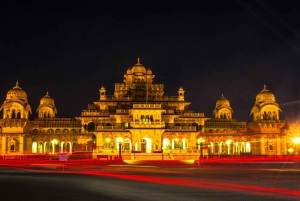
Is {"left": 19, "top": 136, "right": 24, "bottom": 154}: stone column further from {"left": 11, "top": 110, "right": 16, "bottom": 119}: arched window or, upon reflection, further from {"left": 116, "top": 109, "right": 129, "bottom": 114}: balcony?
{"left": 116, "top": 109, "right": 129, "bottom": 114}: balcony

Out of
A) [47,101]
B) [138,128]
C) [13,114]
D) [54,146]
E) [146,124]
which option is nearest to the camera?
[138,128]

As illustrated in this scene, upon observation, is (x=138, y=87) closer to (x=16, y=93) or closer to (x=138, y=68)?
(x=138, y=68)

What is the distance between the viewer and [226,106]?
104500 millimetres

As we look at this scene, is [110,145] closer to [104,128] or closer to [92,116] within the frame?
[104,128]

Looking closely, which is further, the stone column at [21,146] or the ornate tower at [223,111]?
the ornate tower at [223,111]

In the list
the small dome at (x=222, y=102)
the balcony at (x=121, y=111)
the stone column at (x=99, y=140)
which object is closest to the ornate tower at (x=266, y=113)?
the small dome at (x=222, y=102)

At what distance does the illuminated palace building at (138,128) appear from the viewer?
72.2 metres

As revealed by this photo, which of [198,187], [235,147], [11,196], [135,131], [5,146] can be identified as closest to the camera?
[11,196]

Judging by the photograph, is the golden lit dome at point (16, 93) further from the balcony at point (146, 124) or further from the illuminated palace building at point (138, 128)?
the balcony at point (146, 124)

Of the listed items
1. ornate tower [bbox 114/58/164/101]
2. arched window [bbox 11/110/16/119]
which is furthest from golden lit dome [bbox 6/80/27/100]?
ornate tower [bbox 114/58/164/101]

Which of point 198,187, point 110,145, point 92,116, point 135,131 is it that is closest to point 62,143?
point 92,116

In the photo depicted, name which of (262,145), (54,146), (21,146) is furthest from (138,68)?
(262,145)

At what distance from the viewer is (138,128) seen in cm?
7075

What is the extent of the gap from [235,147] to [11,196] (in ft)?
263
